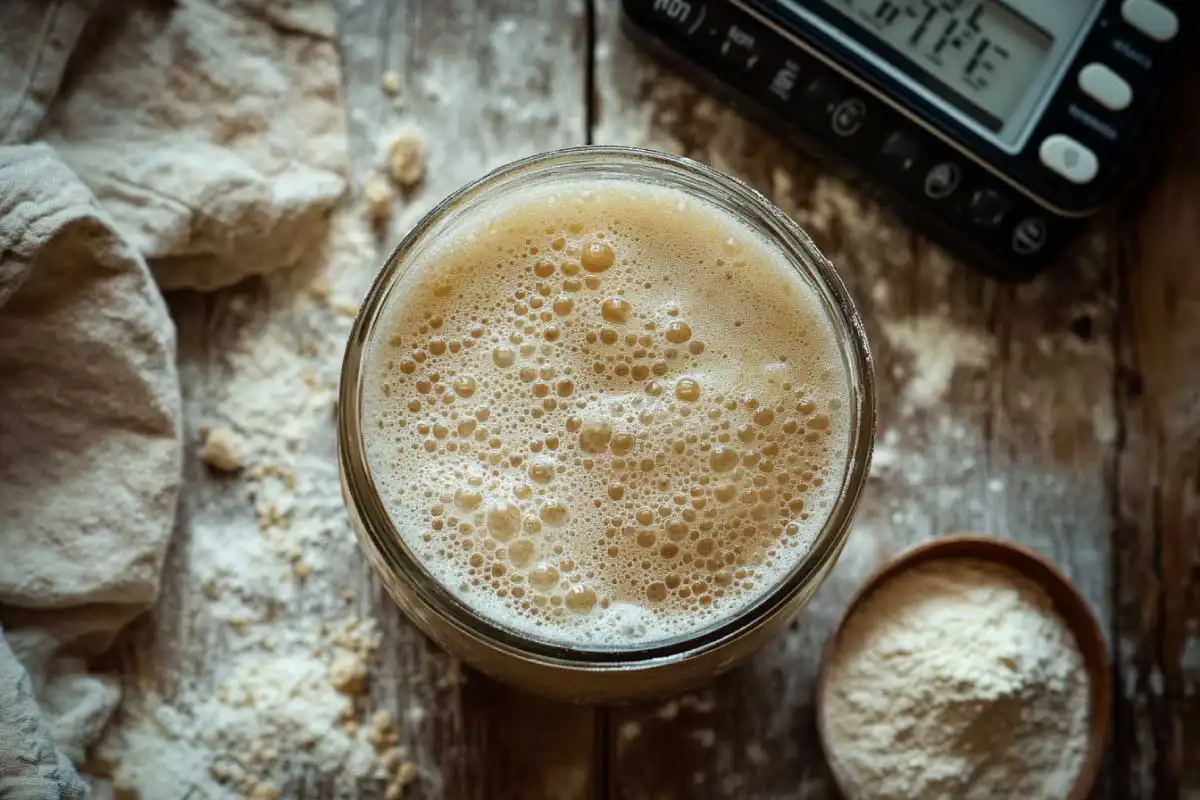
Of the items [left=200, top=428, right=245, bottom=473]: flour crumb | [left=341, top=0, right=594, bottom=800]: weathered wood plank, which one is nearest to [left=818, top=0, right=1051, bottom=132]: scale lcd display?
[left=341, top=0, right=594, bottom=800]: weathered wood plank

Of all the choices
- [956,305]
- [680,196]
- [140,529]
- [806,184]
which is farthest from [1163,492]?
[140,529]

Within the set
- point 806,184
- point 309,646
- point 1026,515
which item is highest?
point 806,184

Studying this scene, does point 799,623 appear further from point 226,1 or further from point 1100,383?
point 226,1

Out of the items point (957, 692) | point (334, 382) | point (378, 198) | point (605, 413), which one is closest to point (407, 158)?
point (378, 198)

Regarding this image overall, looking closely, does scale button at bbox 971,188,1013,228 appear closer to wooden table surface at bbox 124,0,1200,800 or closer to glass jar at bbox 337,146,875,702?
wooden table surface at bbox 124,0,1200,800

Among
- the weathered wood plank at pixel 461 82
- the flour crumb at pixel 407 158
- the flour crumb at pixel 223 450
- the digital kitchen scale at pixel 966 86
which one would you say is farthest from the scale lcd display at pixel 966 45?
the flour crumb at pixel 223 450

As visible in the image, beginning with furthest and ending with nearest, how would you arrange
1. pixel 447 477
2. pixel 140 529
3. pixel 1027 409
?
pixel 1027 409
pixel 140 529
pixel 447 477
